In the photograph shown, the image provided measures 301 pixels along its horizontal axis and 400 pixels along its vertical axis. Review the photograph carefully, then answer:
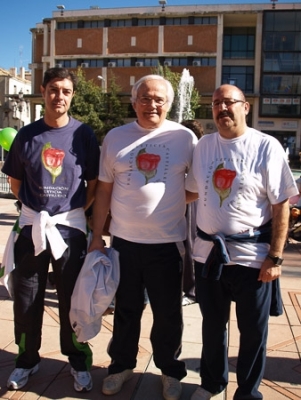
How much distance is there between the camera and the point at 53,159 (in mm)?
2682

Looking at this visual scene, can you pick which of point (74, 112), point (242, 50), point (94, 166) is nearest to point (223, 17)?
point (242, 50)

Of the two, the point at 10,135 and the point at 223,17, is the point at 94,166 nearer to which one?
the point at 10,135

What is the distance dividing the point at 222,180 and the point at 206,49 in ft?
118

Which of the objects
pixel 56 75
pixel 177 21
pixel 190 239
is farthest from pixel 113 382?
pixel 177 21

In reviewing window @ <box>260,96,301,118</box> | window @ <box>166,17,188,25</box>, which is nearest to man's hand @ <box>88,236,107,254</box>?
window @ <box>260,96,301,118</box>

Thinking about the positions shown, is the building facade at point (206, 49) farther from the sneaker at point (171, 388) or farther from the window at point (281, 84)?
the sneaker at point (171, 388)

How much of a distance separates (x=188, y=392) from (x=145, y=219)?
116 centimetres

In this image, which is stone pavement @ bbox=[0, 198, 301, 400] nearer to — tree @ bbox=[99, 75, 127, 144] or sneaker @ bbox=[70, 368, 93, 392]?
sneaker @ bbox=[70, 368, 93, 392]

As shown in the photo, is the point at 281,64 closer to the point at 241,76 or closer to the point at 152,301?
the point at 241,76

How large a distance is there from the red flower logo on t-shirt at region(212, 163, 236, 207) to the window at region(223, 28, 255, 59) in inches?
1435

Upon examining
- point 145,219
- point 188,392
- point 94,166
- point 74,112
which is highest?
point 74,112

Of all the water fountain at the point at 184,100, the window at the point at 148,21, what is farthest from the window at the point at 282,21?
the window at the point at 148,21

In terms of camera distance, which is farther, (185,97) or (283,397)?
(185,97)

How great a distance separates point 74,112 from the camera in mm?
33562
